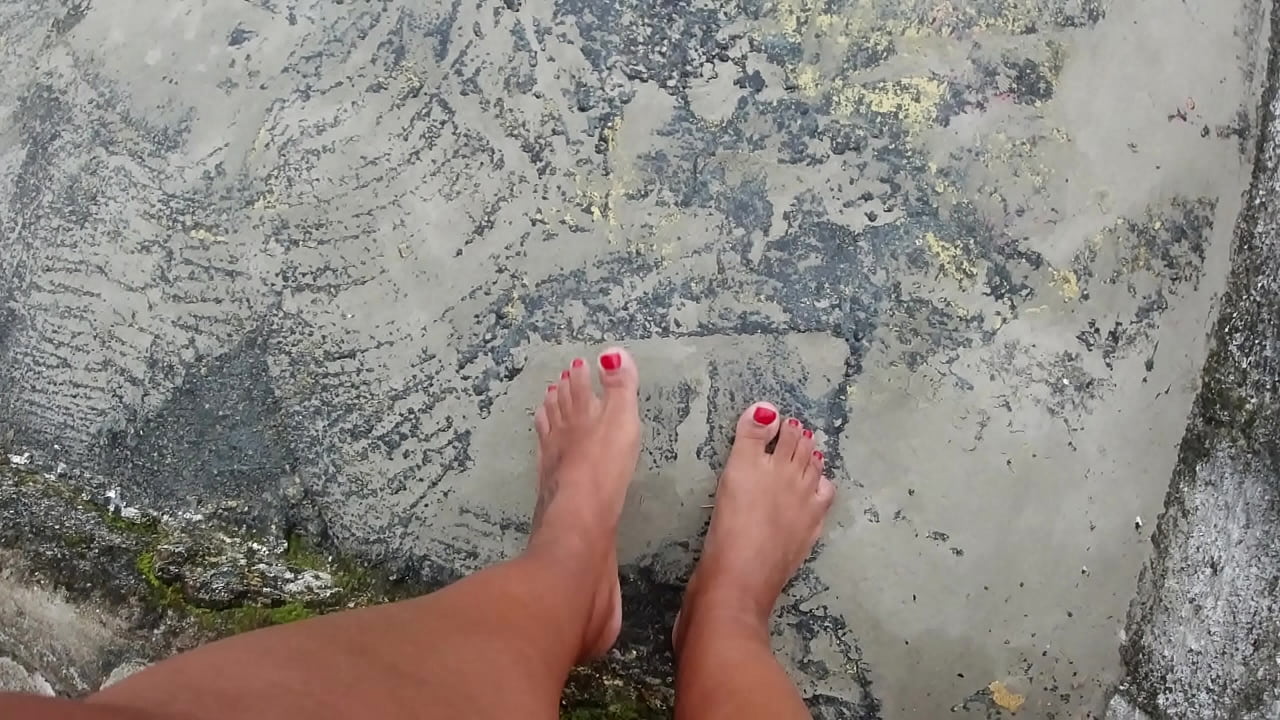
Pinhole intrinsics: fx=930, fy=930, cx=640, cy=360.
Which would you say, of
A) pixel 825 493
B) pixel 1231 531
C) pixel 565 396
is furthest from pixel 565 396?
pixel 1231 531

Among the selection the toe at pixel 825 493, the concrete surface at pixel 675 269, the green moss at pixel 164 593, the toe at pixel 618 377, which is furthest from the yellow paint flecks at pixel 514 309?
the green moss at pixel 164 593

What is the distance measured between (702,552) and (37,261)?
91 cm

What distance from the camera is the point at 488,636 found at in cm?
89

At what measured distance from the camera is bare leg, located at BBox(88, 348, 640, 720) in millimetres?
708

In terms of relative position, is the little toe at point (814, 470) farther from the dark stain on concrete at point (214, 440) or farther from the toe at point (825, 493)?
the dark stain on concrete at point (214, 440)

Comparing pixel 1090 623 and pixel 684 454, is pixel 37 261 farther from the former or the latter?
pixel 1090 623

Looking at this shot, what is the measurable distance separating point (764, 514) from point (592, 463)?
0.22 m

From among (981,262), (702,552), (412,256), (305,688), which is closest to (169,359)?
(412,256)

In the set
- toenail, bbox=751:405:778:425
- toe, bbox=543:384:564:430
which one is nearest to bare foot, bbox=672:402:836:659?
toenail, bbox=751:405:778:425

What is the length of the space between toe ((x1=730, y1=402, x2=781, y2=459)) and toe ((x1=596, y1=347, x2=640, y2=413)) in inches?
5.3

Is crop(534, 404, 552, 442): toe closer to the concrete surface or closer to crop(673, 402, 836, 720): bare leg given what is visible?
the concrete surface

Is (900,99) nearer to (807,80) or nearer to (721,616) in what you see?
(807,80)

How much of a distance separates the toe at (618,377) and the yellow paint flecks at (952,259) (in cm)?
38

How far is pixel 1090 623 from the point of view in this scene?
1.09m
